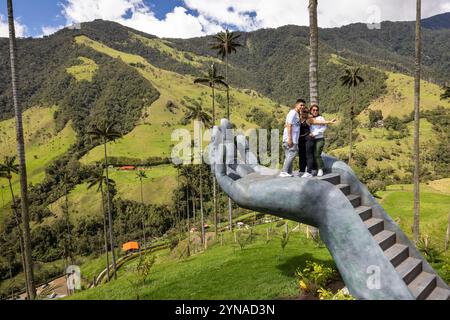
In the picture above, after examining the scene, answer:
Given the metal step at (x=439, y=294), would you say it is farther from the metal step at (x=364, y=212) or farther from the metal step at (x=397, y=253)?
the metal step at (x=364, y=212)

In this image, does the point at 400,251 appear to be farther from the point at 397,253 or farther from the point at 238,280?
the point at 238,280

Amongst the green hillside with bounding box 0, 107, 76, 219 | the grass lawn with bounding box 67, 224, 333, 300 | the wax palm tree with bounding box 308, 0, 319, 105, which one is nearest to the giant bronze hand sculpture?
the grass lawn with bounding box 67, 224, 333, 300

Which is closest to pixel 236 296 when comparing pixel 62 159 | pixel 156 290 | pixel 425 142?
pixel 156 290

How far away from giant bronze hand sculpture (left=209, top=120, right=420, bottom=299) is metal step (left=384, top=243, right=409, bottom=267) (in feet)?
3.67

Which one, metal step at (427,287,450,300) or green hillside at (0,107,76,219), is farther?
green hillside at (0,107,76,219)

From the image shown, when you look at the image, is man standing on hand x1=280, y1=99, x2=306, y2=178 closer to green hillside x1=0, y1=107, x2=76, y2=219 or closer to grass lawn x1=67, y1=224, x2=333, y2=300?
grass lawn x1=67, y1=224, x2=333, y2=300

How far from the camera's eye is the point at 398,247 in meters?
8.00

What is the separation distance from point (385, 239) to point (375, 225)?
0.38 m

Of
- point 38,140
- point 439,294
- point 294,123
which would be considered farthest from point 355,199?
point 38,140

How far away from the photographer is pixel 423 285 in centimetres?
740

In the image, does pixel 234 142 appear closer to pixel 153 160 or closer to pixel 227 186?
pixel 227 186

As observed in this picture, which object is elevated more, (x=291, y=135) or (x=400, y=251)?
(x=291, y=135)

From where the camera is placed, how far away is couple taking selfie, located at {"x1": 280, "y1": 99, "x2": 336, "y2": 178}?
8.01m

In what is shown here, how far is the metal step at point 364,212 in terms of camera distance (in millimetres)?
8047
